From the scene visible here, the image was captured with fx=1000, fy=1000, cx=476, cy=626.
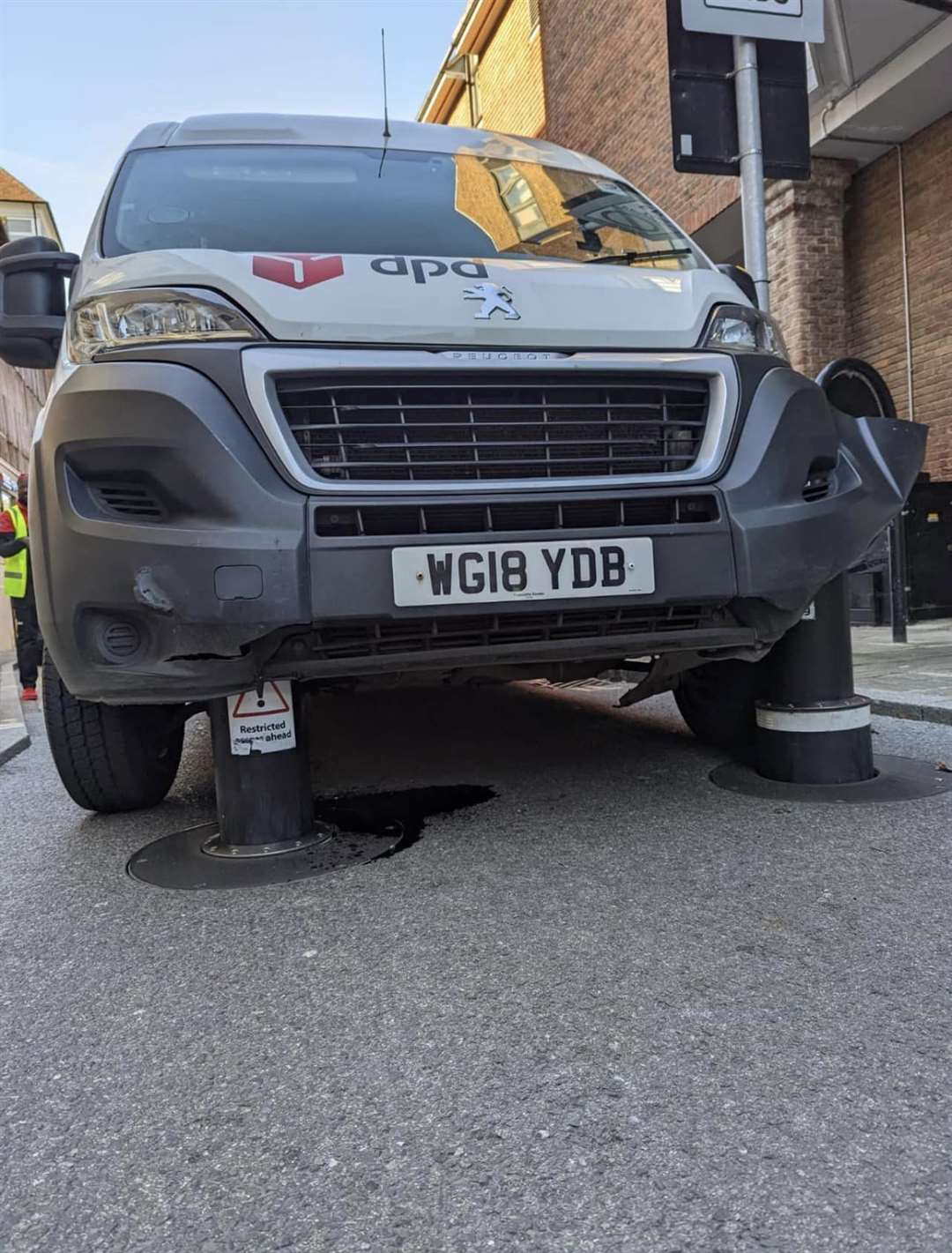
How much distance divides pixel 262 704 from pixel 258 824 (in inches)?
14.0

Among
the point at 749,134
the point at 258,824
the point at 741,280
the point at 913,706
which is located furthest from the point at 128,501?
the point at 913,706

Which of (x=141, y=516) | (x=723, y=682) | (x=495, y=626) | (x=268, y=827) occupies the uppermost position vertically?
(x=141, y=516)

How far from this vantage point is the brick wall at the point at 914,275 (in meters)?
9.33

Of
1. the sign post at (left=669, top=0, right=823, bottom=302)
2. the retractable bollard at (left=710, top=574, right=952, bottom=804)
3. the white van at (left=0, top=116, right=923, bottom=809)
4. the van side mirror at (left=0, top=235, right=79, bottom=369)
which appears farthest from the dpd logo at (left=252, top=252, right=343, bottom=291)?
the sign post at (left=669, top=0, right=823, bottom=302)

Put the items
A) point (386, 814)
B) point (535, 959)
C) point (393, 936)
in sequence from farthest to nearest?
point (386, 814)
point (393, 936)
point (535, 959)

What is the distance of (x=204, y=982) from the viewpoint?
81.0 inches

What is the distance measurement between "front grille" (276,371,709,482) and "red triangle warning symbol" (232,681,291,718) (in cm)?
71

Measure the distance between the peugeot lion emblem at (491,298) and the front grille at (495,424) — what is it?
19 cm

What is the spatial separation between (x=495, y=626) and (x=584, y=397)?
64 centimetres

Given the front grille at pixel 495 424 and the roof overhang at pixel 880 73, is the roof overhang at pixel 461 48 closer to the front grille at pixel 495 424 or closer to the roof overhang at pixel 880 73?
the roof overhang at pixel 880 73

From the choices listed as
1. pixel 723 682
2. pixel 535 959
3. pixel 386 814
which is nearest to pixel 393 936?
pixel 535 959

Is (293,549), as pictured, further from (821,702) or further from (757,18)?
(757,18)

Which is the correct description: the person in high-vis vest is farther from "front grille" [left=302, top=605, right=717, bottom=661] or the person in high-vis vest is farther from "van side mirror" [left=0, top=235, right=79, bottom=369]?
"front grille" [left=302, top=605, right=717, bottom=661]

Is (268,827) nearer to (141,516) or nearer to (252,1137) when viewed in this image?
(141,516)
